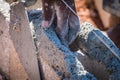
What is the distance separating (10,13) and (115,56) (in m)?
0.63

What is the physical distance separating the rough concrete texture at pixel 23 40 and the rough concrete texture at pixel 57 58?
6 cm

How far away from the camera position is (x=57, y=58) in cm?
177

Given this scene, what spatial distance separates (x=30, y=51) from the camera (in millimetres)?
1969

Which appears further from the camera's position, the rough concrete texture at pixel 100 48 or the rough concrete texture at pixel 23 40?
the rough concrete texture at pixel 23 40

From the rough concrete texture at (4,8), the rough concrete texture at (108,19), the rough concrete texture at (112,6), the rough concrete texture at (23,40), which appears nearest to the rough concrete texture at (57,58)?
the rough concrete texture at (23,40)

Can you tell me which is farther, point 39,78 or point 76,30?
point 39,78

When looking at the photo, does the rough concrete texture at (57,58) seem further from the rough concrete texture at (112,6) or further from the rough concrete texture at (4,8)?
the rough concrete texture at (112,6)

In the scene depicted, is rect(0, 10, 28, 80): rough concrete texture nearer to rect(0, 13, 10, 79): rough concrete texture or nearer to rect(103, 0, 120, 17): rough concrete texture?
rect(0, 13, 10, 79): rough concrete texture

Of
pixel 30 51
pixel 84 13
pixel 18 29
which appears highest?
pixel 18 29

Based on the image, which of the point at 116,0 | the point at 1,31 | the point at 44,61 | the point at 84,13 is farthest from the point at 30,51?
the point at 84,13

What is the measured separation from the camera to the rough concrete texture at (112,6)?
12.4 ft

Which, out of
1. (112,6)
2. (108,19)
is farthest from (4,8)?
(108,19)

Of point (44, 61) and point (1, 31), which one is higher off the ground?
point (1, 31)

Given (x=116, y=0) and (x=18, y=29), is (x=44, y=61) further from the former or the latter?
(x=116, y=0)
